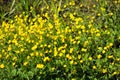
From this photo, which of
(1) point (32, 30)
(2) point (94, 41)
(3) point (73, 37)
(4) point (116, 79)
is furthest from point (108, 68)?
(1) point (32, 30)

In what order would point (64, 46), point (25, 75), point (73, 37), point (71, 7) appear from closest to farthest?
point (25, 75), point (64, 46), point (73, 37), point (71, 7)

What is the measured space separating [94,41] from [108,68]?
1.69 feet

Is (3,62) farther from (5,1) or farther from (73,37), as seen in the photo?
(5,1)

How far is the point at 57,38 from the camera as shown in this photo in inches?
187

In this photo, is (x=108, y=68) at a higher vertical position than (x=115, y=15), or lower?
lower

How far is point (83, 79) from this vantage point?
14.1 feet

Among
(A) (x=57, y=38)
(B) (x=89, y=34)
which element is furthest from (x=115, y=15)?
(A) (x=57, y=38)

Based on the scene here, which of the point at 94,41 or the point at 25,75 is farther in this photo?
the point at 94,41

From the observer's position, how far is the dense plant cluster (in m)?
4.35

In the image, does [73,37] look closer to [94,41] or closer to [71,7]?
[94,41]

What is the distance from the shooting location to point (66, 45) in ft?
15.0

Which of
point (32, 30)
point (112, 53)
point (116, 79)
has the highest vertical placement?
point (32, 30)

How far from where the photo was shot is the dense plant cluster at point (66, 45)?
14.3 feet

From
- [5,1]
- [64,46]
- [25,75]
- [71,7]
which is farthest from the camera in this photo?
[5,1]
